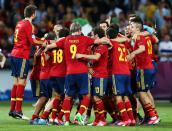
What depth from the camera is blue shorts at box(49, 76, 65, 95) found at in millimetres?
10430

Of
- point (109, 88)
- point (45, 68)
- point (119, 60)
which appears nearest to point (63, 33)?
point (45, 68)

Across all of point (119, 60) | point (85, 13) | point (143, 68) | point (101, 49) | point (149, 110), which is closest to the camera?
point (101, 49)

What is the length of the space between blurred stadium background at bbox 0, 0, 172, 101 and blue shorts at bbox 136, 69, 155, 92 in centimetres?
651

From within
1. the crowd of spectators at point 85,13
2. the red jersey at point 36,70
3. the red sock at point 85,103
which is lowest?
the red sock at point 85,103

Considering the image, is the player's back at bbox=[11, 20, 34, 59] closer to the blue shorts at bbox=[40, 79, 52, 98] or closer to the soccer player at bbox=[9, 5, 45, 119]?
the soccer player at bbox=[9, 5, 45, 119]

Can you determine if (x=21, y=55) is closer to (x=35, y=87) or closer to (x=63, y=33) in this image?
(x=35, y=87)

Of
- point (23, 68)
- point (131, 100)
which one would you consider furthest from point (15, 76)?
point (131, 100)

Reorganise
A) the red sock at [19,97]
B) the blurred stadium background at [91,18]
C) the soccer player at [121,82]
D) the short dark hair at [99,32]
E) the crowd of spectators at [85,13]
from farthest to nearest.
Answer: the crowd of spectators at [85,13] → the blurred stadium background at [91,18] → the red sock at [19,97] → the short dark hair at [99,32] → the soccer player at [121,82]

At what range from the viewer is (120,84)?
10.0 metres

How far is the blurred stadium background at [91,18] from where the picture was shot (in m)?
17.2

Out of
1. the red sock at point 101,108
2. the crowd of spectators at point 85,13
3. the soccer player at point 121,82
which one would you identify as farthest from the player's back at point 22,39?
the crowd of spectators at point 85,13

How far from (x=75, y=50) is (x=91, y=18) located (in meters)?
9.81

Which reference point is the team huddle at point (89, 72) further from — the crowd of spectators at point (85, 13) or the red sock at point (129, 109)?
the crowd of spectators at point (85, 13)

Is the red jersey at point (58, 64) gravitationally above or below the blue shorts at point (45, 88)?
above
